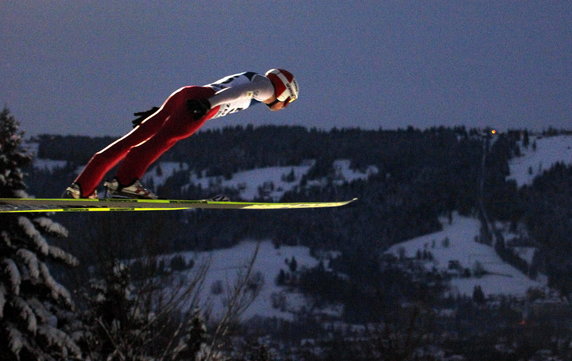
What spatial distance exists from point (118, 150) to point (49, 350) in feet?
52.5

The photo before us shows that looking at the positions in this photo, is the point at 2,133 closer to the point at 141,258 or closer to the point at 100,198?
the point at 141,258

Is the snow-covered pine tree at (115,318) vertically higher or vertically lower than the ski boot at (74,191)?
lower

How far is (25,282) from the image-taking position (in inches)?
830

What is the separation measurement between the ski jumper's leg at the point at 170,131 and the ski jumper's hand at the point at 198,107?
0.05 m

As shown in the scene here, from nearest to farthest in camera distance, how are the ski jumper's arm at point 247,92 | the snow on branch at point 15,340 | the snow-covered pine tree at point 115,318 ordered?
the ski jumper's arm at point 247,92, the snow-covered pine tree at point 115,318, the snow on branch at point 15,340

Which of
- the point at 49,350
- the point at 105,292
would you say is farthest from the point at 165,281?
the point at 49,350

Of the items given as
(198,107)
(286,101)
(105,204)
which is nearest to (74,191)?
(105,204)

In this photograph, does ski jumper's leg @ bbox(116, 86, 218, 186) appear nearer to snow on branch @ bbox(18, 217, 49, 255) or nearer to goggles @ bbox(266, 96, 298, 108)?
goggles @ bbox(266, 96, 298, 108)

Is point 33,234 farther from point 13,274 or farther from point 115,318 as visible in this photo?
point 115,318

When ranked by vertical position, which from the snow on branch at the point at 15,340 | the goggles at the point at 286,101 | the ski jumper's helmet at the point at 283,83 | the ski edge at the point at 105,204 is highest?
the ski jumper's helmet at the point at 283,83

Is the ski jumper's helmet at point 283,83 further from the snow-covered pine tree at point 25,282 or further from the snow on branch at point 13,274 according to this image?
the snow on branch at point 13,274

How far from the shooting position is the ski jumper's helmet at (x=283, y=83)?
6629mm

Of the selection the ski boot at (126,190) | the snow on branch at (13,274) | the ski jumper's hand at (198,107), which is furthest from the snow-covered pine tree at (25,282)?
the ski jumper's hand at (198,107)

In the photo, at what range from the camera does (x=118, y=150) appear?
6.23 metres
